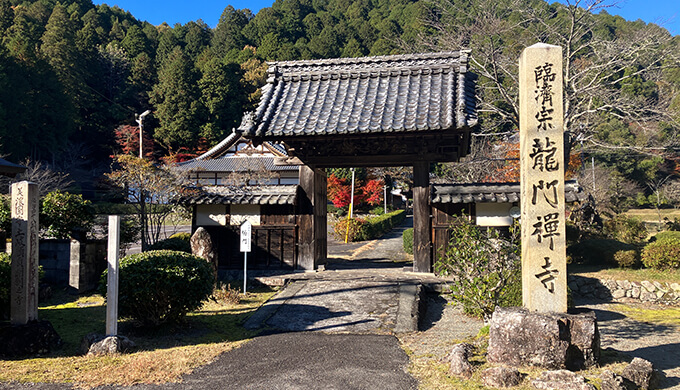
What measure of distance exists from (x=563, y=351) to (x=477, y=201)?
5.53m

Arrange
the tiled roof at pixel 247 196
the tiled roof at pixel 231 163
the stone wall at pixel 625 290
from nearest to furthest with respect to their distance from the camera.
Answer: the stone wall at pixel 625 290 → the tiled roof at pixel 247 196 → the tiled roof at pixel 231 163

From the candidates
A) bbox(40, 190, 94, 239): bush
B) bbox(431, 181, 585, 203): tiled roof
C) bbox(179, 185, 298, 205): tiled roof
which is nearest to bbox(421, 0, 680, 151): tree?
bbox(431, 181, 585, 203): tiled roof

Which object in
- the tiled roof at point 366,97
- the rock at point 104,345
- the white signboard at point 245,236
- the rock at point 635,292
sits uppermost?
A: the tiled roof at point 366,97

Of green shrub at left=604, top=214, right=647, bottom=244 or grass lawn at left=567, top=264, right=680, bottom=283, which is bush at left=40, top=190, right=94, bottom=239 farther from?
green shrub at left=604, top=214, right=647, bottom=244

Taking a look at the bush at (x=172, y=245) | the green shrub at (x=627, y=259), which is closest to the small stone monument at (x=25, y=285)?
the bush at (x=172, y=245)

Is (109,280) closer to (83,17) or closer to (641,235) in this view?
(641,235)

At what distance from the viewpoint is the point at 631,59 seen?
13828 mm

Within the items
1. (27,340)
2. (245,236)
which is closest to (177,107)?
(245,236)

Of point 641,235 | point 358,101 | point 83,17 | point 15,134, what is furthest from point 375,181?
point 83,17

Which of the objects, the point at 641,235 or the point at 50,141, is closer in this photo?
the point at 641,235

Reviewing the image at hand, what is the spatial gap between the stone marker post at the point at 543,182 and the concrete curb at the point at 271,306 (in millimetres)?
4324

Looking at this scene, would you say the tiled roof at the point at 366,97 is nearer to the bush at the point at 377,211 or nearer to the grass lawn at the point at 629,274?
the grass lawn at the point at 629,274

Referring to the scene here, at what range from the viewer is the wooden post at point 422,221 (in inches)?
421

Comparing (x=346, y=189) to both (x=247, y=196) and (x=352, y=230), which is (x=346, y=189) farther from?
(x=247, y=196)
